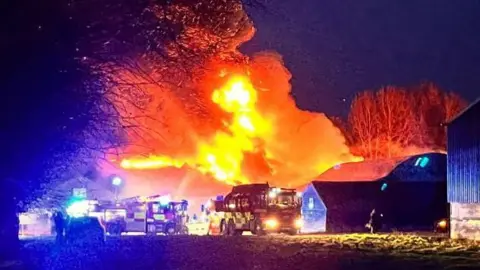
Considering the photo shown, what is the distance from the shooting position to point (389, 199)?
5534 cm

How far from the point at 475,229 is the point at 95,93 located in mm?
26201

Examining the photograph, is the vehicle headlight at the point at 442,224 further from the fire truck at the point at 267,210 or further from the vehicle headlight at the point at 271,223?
the vehicle headlight at the point at 271,223

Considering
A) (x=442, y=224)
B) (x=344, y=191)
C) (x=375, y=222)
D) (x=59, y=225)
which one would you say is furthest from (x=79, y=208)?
(x=442, y=224)

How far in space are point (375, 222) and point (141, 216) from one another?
15768mm

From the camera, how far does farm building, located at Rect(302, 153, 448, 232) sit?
53.9 meters

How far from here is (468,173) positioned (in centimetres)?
3691

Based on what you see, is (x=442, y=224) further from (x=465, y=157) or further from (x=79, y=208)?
(x=79, y=208)

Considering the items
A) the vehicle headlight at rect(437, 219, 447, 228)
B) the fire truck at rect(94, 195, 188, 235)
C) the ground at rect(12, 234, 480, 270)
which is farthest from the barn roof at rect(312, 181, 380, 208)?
the ground at rect(12, 234, 480, 270)

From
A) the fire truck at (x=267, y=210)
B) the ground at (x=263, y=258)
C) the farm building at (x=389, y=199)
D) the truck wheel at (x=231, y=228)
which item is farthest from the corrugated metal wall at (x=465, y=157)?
the farm building at (x=389, y=199)

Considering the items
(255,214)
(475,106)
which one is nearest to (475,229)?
(475,106)

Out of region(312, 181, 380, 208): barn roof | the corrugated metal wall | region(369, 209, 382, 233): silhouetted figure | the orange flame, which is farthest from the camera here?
the orange flame

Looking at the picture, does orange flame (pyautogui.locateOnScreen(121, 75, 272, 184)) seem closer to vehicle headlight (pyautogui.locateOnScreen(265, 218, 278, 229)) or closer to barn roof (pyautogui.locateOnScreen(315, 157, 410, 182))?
barn roof (pyautogui.locateOnScreen(315, 157, 410, 182))

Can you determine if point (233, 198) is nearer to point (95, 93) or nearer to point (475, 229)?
point (475, 229)

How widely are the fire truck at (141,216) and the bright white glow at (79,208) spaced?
6.10 feet
